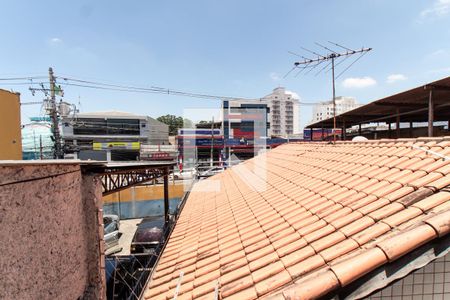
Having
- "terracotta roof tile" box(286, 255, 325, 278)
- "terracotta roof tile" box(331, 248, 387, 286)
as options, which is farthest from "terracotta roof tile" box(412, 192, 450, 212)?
"terracotta roof tile" box(286, 255, 325, 278)

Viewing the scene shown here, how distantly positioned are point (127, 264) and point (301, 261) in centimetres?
814

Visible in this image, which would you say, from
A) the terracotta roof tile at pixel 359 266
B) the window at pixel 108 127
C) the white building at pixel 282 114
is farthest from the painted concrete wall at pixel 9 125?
the white building at pixel 282 114

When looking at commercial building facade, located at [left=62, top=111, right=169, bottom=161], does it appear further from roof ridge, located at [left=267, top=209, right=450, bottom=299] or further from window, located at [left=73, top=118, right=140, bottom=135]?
roof ridge, located at [left=267, top=209, right=450, bottom=299]

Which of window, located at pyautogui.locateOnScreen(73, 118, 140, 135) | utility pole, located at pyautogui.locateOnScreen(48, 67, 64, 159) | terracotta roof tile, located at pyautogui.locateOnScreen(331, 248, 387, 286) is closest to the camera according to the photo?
terracotta roof tile, located at pyautogui.locateOnScreen(331, 248, 387, 286)

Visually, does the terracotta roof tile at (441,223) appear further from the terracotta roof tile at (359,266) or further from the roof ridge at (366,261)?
the terracotta roof tile at (359,266)

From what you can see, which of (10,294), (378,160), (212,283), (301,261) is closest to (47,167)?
(10,294)

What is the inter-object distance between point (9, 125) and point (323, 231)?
1376cm

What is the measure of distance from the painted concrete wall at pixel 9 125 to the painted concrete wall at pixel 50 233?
1060 cm

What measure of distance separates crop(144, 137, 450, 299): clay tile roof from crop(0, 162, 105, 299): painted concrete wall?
3.03 ft

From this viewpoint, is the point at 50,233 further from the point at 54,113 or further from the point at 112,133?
the point at 112,133

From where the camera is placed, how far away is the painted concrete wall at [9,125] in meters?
10.2

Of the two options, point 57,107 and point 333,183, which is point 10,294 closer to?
point 333,183

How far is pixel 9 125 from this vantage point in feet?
34.7

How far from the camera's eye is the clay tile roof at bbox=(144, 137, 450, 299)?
61.1 inches
